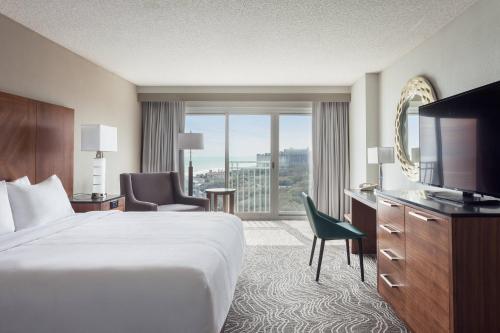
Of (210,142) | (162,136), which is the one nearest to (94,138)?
(162,136)

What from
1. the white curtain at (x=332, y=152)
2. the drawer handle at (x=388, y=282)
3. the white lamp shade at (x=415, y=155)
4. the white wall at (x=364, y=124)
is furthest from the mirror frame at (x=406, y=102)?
the white curtain at (x=332, y=152)

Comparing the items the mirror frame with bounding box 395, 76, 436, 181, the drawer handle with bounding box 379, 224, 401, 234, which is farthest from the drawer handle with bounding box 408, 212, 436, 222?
the mirror frame with bounding box 395, 76, 436, 181

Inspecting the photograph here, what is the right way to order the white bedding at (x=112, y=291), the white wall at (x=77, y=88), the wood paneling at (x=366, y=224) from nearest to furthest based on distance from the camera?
the white bedding at (x=112, y=291)
the white wall at (x=77, y=88)
the wood paneling at (x=366, y=224)

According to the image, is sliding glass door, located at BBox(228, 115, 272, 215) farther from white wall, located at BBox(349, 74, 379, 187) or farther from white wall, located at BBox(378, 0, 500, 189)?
white wall, located at BBox(378, 0, 500, 189)

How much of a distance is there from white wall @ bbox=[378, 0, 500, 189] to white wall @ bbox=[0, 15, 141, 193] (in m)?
4.23

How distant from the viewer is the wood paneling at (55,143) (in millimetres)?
3598

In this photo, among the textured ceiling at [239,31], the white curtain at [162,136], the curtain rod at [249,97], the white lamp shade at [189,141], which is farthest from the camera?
the white curtain at [162,136]

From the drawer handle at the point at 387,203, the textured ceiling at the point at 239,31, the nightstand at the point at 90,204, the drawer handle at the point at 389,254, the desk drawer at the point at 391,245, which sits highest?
the textured ceiling at the point at 239,31

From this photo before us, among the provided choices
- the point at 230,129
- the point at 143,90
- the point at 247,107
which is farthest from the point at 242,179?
the point at 143,90

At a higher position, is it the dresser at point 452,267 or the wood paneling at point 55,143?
the wood paneling at point 55,143

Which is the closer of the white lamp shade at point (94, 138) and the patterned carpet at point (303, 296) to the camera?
the patterned carpet at point (303, 296)

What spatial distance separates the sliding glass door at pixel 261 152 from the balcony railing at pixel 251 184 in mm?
20

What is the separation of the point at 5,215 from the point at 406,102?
423 cm

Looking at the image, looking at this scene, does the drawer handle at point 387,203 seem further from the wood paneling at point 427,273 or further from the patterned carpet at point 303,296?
the patterned carpet at point 303,296
